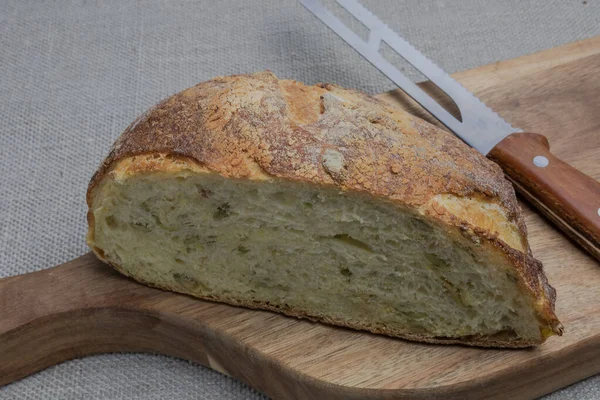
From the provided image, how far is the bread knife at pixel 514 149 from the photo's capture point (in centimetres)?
238

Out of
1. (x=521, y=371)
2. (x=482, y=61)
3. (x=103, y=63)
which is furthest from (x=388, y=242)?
(x=103, y=63)

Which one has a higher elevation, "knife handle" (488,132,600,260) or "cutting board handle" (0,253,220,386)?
"knife handle" (488,132,600,260)

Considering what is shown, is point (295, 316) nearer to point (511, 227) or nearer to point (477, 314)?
point (477, 314)

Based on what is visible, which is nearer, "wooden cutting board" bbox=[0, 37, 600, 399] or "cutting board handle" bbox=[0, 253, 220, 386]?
"wooden cutting board" bbox=[0, 37, 600, 399]

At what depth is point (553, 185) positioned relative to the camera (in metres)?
2.43

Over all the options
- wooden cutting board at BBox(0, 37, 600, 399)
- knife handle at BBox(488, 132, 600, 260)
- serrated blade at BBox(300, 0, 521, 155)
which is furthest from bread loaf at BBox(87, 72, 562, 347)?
serrated blade at BBox(300, 0, 521, 155)

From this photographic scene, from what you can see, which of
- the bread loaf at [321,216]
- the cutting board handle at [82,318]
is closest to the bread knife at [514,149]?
the bread loaf at [321,216]

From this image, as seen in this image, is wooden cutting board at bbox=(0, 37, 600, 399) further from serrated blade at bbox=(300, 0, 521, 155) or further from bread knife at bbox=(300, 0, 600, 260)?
serrated blade at bbox=(300, 0, 521, 155)

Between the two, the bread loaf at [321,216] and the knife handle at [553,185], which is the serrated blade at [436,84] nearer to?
the knife handle at [553,185]

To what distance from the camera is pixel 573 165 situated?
2.65m

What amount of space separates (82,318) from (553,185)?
164 centimetres

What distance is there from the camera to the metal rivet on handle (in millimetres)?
2488

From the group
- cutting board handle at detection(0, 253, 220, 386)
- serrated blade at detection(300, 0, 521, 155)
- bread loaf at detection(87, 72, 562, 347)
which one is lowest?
cutting board handle at detection(0, 253, 220, 386)

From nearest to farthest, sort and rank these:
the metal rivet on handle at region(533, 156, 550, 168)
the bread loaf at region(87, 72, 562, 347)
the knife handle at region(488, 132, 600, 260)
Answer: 1. the bread loaf at region(87, 72, 562, 347)
2. the knife handle at region(488, 132, 600, 260)
3. the metal rivet on handle at region(533, 156, 550, 168)
